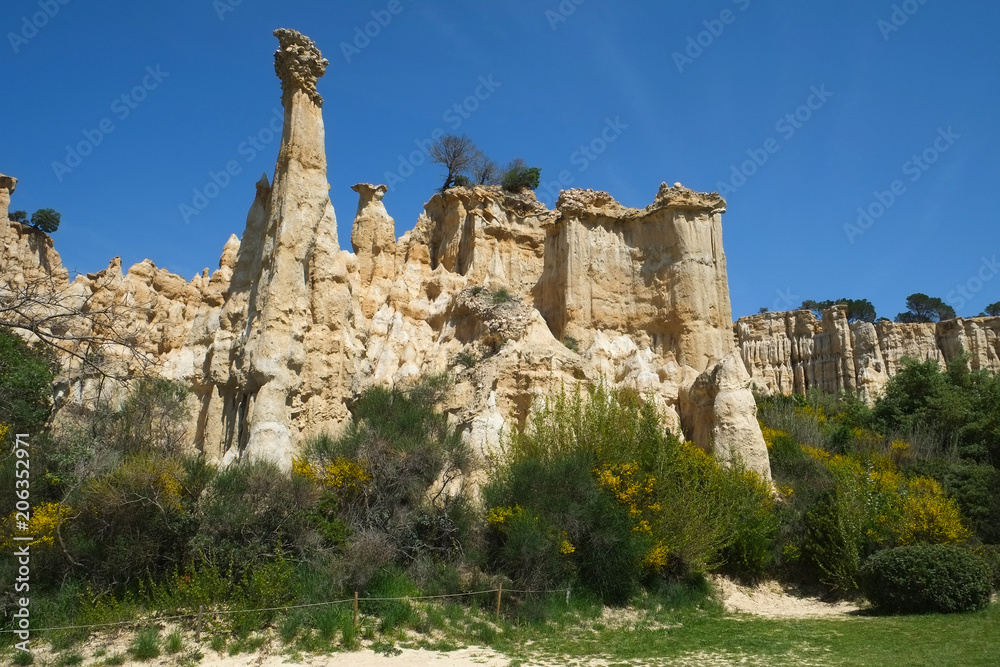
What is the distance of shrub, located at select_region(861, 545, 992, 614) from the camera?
1692 cm

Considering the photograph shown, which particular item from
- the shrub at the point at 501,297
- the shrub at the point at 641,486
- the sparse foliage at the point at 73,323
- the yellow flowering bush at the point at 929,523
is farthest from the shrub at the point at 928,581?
the sparse foliage at the point at 73,323

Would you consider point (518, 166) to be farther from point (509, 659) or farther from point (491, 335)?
point (509, 659)

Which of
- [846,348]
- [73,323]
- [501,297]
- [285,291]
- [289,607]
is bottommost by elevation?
[289,607]

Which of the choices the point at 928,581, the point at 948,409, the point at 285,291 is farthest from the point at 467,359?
the point at 948,409

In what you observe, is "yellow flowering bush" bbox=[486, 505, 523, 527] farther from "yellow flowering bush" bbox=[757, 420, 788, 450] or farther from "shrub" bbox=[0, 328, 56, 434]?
"yellow flowering bush" bbox=[757, 420, 788, 450]

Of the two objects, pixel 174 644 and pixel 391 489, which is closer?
pixel 174 644

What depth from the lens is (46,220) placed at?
4125cm

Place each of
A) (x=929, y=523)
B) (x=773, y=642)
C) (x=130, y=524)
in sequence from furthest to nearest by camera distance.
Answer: (x=929, y=523) < (x=773, y=642) < (x=130, y=524)

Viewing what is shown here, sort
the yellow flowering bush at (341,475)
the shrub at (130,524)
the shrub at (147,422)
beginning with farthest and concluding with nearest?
1. the shrub at (147,422)
2. the yellow flowering bush at (341,475)
3. the shrub at (130,524)

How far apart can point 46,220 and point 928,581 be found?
42.3 meters

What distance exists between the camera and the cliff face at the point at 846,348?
47969mm

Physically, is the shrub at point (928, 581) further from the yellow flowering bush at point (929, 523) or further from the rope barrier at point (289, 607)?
the rope barrier at point (289, 607)

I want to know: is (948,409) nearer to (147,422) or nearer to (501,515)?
(501,515)

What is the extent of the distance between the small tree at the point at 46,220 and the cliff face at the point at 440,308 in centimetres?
623
